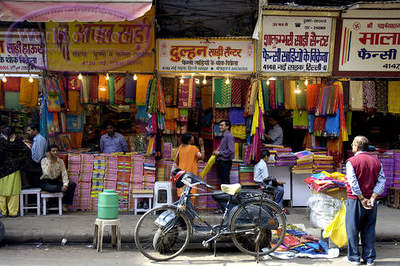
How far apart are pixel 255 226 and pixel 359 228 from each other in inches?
57.5

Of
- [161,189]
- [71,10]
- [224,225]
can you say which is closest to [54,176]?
[161,189]

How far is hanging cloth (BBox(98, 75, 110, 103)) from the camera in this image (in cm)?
883

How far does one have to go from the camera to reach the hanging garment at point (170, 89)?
8.78m

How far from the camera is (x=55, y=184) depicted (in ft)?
25.6

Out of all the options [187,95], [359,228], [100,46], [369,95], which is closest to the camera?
[359,228]

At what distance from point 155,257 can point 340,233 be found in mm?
2770

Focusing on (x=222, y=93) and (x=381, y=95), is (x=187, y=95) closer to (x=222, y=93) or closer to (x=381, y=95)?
(x=222, y=93)

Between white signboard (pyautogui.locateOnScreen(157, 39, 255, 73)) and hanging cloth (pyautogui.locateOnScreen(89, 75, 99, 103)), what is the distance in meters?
1.55

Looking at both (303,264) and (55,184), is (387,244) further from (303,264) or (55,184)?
(55,184)

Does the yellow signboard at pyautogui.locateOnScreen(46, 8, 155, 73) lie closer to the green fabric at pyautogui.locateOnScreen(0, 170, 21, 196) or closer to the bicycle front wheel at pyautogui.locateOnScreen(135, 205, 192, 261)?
the green fabric at pyautogui.locateOnScreen(0, 170, 21, 196)

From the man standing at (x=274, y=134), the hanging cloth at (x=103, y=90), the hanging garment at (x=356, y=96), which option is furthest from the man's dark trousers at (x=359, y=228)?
the hanging cloth at (x=103, y=90)

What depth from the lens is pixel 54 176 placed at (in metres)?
7.75

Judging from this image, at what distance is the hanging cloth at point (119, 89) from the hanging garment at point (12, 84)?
2170mm

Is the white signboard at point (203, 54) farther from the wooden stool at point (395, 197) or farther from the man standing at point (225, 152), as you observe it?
the wooden stool at point (395, 197)
